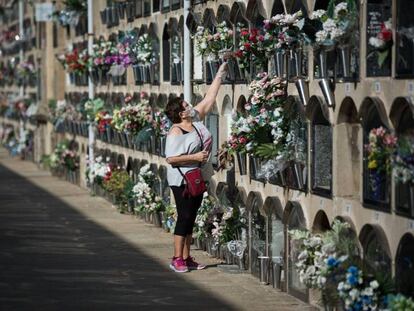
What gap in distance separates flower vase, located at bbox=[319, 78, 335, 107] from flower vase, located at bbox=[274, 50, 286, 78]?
114cm

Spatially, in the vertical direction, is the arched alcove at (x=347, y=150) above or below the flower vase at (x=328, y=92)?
below

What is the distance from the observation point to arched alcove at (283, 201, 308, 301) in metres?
9.91

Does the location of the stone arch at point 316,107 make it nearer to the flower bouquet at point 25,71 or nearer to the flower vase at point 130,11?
the flower vase at point 130,11

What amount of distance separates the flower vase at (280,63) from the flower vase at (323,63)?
99 centimetres

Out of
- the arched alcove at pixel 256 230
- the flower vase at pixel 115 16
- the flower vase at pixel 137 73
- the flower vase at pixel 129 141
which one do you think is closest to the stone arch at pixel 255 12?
the arched alcove at pixel 256 230

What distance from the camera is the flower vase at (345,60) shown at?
8.78 m

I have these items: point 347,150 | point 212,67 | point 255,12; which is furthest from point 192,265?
point 347,150

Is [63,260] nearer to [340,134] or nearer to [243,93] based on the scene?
[243,93]

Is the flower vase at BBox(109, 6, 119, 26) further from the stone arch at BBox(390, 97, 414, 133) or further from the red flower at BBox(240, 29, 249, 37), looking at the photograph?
the stone arch at BBox(390, 97, 414, 133)

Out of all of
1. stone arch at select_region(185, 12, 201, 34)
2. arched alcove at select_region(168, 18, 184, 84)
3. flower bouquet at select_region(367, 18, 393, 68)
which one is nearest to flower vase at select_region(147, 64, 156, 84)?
arched alcove at select_region(168, 18, 184, 84)

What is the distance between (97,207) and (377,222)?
10423mm

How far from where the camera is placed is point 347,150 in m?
9.08

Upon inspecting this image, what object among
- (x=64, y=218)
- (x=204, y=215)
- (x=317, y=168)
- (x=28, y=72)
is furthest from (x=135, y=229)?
(x=28, y=72)

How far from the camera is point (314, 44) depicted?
366 inches
